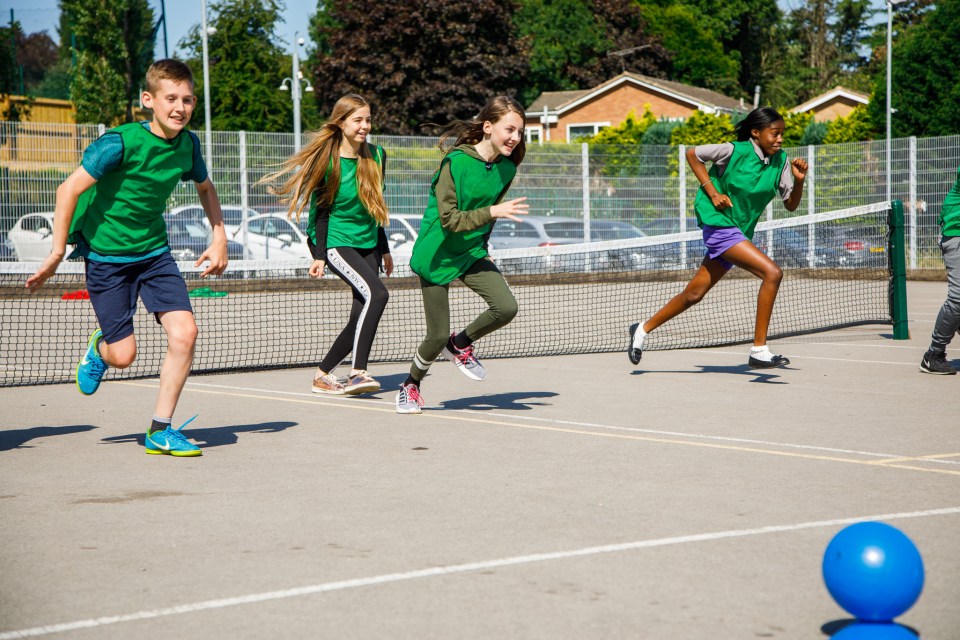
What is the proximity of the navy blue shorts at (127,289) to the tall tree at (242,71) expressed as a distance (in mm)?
48406

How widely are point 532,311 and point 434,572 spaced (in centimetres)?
1334

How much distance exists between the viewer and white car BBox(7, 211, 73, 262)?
20406 mm

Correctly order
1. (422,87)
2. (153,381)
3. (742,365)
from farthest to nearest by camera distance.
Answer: (422,87) → (742,365) → (153,381)

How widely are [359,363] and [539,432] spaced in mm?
1910

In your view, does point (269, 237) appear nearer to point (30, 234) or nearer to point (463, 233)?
point (30, 234)

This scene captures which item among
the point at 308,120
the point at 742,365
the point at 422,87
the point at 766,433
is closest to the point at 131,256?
the point at 766,433

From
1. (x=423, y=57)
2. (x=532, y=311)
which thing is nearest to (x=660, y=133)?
(x=423, y=57)

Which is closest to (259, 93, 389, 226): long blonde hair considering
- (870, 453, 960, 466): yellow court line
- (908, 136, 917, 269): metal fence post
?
(870, 453, 960, 466): yellow court line

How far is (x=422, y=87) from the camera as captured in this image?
52.6m

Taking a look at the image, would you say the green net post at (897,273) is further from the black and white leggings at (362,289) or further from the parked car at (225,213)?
the parked car at (225,213)

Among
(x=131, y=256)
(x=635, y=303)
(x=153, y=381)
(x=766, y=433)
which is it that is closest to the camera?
(x=131, y=256)

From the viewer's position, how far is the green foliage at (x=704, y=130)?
40219mm

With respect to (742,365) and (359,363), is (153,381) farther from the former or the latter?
(742,365)

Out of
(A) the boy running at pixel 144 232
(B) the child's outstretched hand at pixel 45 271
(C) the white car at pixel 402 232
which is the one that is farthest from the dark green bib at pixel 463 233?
(C) the white car at pixel 402 232
